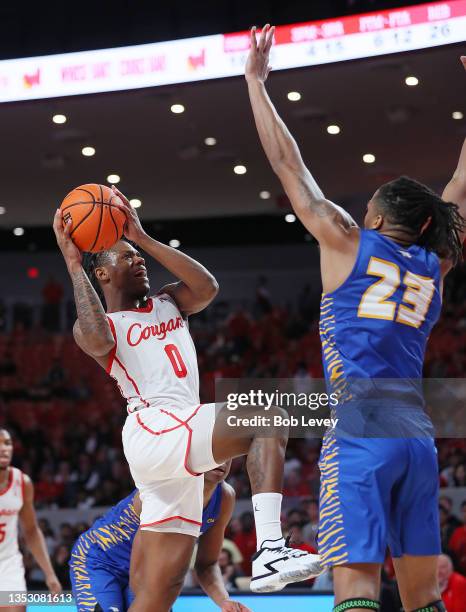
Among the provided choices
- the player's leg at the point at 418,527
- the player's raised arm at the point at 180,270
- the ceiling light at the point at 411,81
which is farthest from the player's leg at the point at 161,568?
the ceiling light at the point at 411,81

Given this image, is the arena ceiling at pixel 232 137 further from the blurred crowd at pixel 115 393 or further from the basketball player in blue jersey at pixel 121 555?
the basketball player in blue jersey at pixel 121 555

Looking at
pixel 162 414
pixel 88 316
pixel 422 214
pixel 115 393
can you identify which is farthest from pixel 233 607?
pixel 115 393

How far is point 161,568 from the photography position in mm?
4488

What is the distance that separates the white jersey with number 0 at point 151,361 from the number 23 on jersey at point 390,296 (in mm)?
1577

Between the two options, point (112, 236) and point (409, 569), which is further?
point (112, 236)

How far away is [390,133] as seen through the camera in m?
14.6

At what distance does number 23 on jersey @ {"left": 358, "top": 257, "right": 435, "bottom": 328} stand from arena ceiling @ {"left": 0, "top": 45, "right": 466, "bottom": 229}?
27.5 ft

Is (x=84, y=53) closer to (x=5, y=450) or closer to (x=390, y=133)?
(x=390, y=133)

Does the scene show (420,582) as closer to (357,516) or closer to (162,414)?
(357,516)

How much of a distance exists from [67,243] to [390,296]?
1917 mm

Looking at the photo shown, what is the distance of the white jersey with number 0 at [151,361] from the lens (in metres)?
4.70

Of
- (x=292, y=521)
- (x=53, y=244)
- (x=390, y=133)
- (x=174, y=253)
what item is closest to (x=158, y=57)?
(x=390, y=133)

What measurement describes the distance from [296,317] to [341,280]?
1385 cm

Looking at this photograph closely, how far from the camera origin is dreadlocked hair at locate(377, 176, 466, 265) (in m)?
3.55
